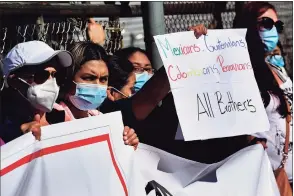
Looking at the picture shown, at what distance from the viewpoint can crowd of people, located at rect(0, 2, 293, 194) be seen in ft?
9.65

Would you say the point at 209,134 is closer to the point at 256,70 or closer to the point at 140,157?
the point at 140,157

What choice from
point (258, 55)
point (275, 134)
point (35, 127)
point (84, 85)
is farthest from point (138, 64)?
point (35, 127)

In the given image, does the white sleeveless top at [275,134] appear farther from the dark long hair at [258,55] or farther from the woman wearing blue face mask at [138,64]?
the woman wearing blue face mask at [138,64]

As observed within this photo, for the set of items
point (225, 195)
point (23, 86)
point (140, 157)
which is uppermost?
point (23, 86)

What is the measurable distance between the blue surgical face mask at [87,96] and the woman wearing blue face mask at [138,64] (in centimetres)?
65

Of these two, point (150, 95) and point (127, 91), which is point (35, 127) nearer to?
point (150, 95)

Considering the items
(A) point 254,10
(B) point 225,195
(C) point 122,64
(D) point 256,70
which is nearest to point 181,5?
(A) point 254,10

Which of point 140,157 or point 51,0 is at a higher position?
point 51,0

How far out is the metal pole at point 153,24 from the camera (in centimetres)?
425

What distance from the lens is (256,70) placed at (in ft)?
14.5

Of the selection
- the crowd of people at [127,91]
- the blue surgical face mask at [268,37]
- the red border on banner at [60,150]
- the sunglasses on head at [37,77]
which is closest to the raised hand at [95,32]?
the crowd of people at [127,91]

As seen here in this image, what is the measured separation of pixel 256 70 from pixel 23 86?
1943mm

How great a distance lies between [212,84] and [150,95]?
1.20ft

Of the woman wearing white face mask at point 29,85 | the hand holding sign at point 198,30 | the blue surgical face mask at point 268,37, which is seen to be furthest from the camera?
the blue surgical face mask at point 268,37
